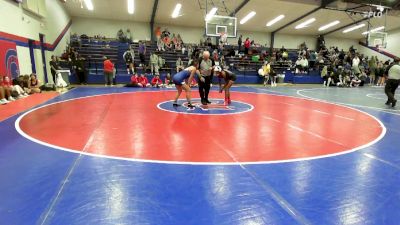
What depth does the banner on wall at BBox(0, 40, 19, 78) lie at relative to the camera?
10716 mm

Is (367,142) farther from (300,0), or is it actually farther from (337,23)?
(337,23)

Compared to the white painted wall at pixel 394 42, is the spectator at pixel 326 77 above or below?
below

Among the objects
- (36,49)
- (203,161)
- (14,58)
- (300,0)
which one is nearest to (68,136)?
(203,161)

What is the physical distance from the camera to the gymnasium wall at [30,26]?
453 inches

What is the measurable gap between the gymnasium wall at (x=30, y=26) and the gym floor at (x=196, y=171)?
276 inches

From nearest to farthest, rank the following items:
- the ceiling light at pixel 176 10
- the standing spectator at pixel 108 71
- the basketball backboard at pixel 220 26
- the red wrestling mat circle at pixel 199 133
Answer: the red wrestling mat circle at pixel 199 133 < the basketball backboard at pixel 220 26 < the standing spectator at pixel 108 71 < the ceiling light at pixel 176 10

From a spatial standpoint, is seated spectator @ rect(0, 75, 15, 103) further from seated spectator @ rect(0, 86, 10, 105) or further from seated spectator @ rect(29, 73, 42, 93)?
seated spectator @ rect(29, 73, 42, 93)

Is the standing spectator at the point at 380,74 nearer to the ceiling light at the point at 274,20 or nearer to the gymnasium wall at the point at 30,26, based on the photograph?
the ceiling light at the point at 274,20

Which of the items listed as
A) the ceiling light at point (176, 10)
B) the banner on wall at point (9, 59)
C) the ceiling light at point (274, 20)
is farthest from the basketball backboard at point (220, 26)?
the ceiling light at point (274, 20)

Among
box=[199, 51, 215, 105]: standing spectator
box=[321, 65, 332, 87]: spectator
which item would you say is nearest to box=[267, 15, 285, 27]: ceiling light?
box=[321, 65, 332, 87]: spectator

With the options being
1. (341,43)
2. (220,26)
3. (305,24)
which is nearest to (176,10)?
(220,26)

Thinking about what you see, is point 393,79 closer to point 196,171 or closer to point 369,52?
point 196,171

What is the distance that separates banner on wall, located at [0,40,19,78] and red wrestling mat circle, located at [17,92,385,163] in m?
4.29

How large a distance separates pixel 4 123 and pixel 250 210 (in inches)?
248
